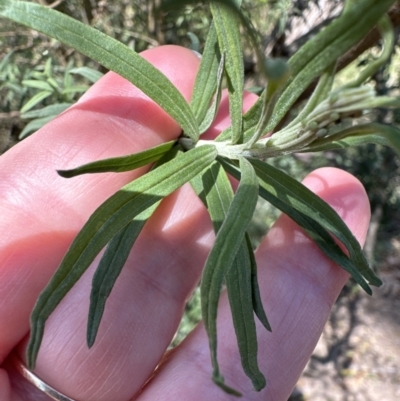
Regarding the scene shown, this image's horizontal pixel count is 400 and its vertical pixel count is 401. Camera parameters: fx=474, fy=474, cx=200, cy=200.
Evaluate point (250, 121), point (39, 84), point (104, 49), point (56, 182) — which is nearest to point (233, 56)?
point (250, 121)

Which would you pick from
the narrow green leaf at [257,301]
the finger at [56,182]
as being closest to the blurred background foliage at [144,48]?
the finger at [56,182]

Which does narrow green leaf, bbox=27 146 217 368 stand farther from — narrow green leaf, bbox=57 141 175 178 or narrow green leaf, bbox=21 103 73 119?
narrow green leaf, bbox=21 103 73 119

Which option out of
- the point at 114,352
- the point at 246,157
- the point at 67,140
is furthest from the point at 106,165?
the point at 114,352

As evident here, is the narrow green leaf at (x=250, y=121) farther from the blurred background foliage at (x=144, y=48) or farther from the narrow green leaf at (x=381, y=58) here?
the blurred background foliage at (x=144, y=48)

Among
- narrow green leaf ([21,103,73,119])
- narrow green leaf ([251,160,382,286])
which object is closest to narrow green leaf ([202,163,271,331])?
narrow green leaf ([251,160,382,286])

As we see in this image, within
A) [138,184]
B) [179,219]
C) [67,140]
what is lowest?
[179,219]

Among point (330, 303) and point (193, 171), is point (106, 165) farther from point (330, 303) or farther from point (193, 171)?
point (330, 303)
